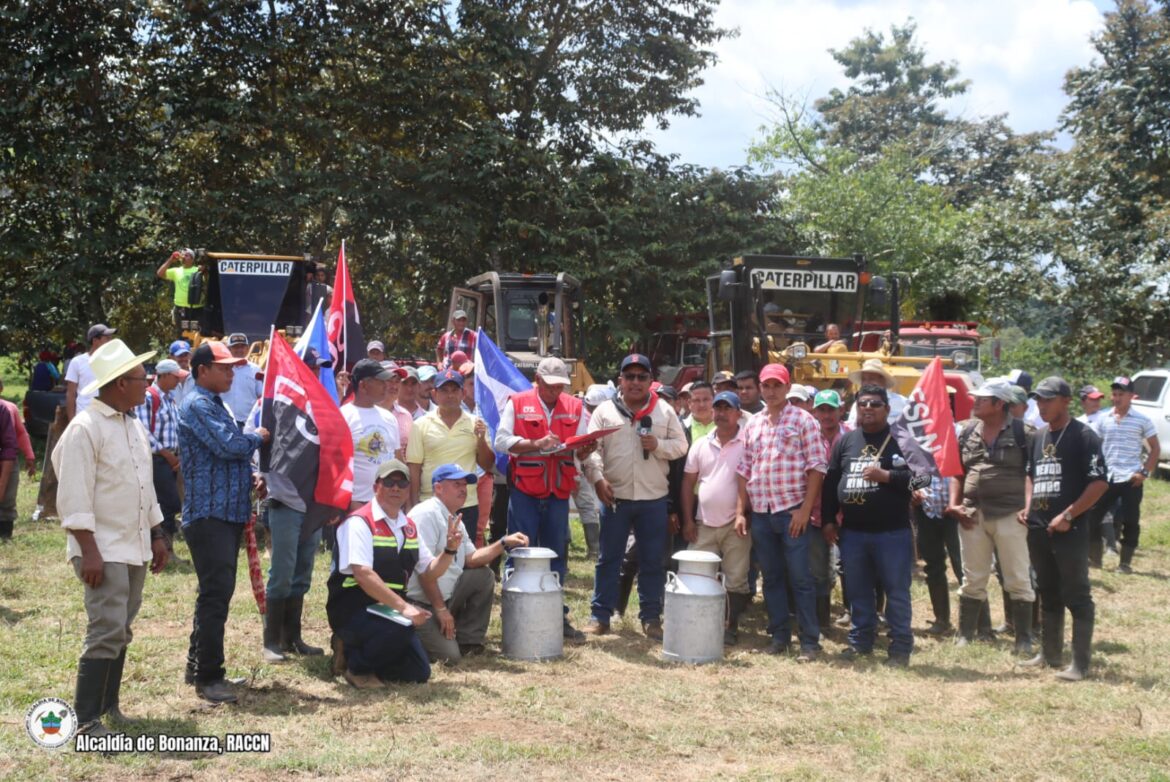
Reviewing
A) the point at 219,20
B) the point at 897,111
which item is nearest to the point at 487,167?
the point at 219,20

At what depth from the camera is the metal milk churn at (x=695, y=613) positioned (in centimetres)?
766

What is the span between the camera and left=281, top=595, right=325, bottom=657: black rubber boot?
24.1 ft

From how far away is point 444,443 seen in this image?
26.6ft

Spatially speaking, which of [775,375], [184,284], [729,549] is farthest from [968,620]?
[184,284]

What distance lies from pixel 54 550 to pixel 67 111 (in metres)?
15.2

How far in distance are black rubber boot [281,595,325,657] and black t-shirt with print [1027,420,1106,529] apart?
15.7 ft

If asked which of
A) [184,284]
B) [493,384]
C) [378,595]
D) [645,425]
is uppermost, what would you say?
[184,284]

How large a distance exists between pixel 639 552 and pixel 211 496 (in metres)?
3.48

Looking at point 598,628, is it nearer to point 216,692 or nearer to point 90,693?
point 216,692

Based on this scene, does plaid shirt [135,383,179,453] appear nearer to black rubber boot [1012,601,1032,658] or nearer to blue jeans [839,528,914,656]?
blue jeans [839,528,914,656]

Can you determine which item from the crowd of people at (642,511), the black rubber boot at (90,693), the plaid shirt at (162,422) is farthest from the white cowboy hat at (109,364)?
the plaid shirt at (162,422)

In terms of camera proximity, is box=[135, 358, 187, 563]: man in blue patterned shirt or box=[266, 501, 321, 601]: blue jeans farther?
box=[135, 358, 187, 563]: man in blue patterned shirt

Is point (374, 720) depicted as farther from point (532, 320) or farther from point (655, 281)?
point (655, 281)

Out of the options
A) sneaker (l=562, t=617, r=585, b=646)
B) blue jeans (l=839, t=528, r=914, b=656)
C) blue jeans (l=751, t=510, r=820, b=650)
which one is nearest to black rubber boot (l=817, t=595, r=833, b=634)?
blue jeans (l=751, t=510, r=820, b=650)
